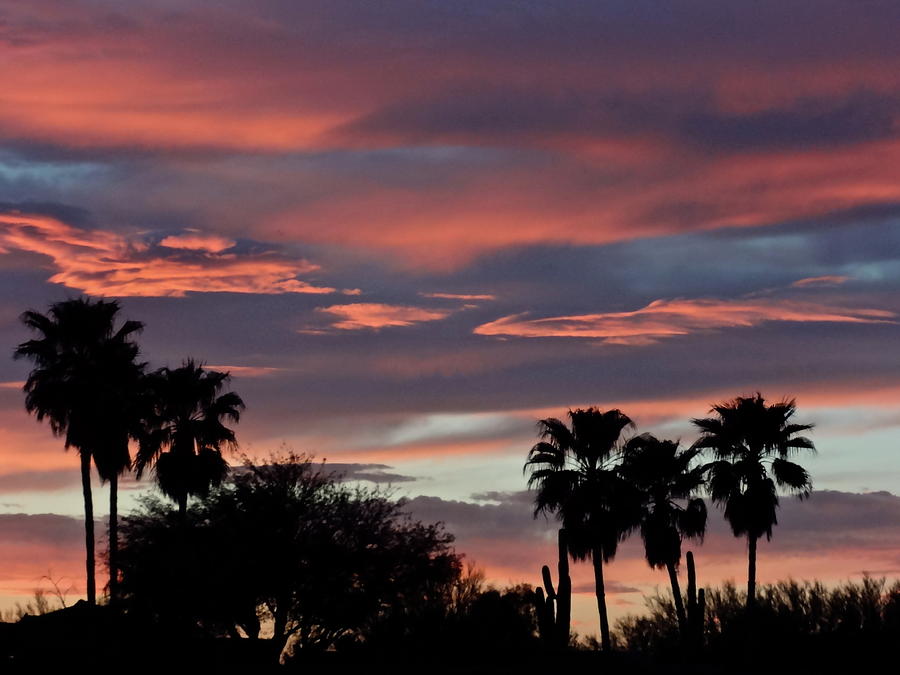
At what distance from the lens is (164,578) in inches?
2351

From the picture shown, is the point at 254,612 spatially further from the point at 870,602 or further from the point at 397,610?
the point at 870,602

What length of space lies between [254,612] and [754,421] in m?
25.2

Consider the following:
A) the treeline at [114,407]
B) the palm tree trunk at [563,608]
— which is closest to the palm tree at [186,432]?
the treeline at [114,407]

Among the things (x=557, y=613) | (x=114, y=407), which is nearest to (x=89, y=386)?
(x=114, y=407)

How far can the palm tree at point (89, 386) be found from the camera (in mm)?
63094

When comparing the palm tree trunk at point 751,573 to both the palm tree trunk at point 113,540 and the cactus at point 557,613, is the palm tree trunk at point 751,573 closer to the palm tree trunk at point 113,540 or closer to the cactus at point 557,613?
the cactus at point 557,613

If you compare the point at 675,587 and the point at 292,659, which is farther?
the point at 675,587

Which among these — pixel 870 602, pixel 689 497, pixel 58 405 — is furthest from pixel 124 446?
pixel 870 602

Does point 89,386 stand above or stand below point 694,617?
above

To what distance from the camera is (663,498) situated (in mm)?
70688

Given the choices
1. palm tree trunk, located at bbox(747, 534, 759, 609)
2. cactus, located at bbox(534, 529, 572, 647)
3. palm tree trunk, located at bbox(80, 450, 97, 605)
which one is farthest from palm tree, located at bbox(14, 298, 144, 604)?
palm tree trunk, located at bbox(747, 534, 759, 609)

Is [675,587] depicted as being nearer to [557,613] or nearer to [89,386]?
[557,613]

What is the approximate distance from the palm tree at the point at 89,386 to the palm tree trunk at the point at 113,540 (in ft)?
0.14

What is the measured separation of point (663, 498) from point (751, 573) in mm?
5912
